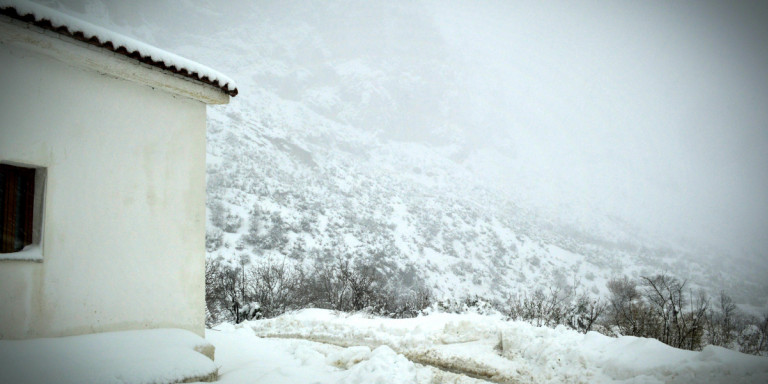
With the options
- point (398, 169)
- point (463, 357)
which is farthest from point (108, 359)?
point (398, 169)

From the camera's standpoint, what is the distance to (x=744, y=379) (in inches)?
147

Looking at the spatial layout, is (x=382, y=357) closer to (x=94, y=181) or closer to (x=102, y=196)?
(x=102, y=196)

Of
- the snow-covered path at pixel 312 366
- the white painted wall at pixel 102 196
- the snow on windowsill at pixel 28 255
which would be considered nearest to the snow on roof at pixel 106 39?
the white painted wall at pixel 102 196

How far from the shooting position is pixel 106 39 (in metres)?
3.70

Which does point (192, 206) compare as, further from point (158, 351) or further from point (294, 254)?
point (294, 254)

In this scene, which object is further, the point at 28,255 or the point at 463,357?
the point at 463,357

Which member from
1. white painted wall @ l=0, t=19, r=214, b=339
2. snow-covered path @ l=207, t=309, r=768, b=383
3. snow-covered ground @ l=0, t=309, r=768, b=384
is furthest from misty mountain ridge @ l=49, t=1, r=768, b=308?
white painted wall @ l=0, t=19, r=214, b=339

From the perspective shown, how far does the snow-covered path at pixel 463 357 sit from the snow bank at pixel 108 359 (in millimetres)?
946

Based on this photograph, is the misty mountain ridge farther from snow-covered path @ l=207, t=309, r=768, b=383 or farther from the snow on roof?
the snow on roof

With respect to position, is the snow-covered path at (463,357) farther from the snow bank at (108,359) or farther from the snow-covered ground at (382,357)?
the snow bank at (108,359)

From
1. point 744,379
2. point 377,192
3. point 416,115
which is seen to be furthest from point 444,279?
point 416,115

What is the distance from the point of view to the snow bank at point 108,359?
2947 millimetres

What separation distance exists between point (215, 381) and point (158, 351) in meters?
0.83

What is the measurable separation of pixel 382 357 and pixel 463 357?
80.1 inches
